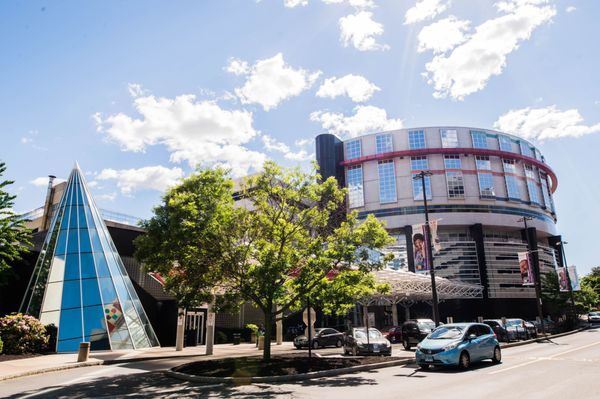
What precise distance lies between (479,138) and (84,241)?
58802mm

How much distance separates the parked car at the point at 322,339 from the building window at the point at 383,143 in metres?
40.9

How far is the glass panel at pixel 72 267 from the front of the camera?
23.9 m

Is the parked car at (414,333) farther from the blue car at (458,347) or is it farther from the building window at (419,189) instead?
the building window at (419,189)

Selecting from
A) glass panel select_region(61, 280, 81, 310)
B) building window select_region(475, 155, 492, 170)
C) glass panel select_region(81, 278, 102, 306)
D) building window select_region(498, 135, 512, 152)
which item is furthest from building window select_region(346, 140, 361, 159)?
glass panel select_region(61, 280, 81, 310)

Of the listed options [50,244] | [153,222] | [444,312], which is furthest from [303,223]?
[444,312]

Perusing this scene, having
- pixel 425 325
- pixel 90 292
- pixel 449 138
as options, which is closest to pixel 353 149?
Answer: pixel 449 138

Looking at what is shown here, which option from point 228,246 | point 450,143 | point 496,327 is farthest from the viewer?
point 450,143

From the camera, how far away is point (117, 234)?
30359mm

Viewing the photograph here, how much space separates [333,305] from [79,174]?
76.1 feet

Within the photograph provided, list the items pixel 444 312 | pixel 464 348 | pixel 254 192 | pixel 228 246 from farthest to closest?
pixel 444 312 < pixel 254 192 < pixel 228 246 < pixel 464 348

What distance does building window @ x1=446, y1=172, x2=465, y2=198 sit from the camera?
60.8 m

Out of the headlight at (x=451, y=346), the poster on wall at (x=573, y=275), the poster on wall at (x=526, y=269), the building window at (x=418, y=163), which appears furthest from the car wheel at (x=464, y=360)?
the building window at (x=418, y=163)

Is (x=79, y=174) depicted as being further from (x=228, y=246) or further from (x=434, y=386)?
(x=434, y=386)

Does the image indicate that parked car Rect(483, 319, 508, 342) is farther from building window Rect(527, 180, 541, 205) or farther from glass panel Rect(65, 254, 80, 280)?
building window Rect(527, 180, 541, 205)
